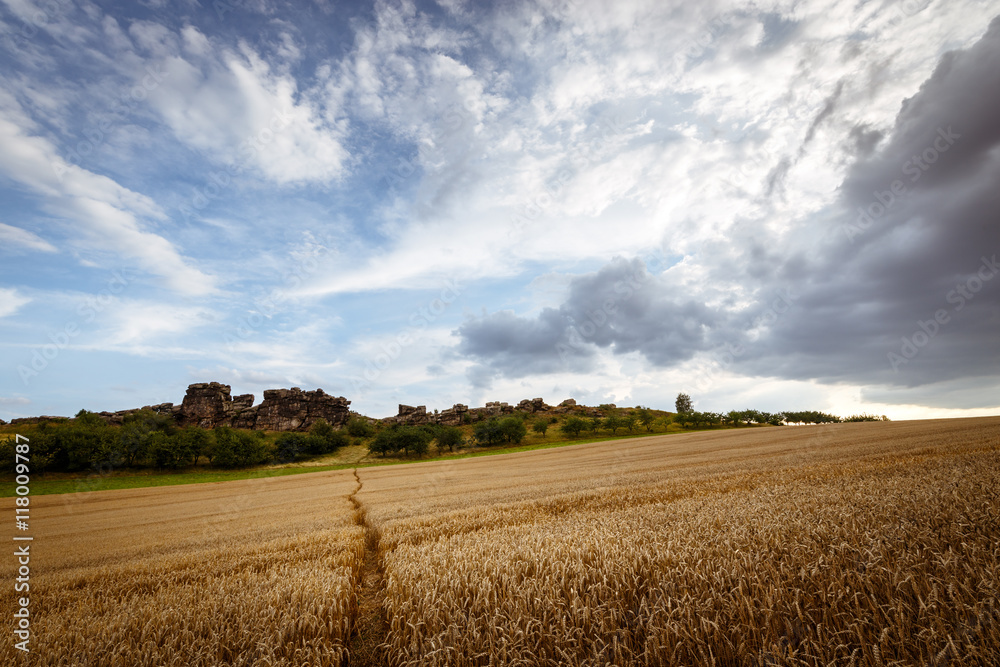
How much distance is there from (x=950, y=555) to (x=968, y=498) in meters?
2.40

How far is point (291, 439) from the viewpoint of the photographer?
302 feet

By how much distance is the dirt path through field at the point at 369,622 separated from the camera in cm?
409

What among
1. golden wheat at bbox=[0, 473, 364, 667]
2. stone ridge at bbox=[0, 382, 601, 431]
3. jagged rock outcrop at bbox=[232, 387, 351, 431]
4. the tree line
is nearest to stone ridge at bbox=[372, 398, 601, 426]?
stone ridge at bbox=[0, 382, 601, 431]

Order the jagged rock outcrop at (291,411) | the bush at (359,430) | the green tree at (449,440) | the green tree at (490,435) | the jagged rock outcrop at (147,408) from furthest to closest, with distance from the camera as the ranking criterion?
the jagged rock outcrop at (291,411) < the jagged rock outcrop at (147,408) < the bush at (359,430) < the green tree at (490,435) < the green tree at (449,440)

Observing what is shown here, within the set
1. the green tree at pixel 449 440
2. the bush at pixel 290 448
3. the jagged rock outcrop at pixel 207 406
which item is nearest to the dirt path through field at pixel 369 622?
the green tree at pixel 449 440

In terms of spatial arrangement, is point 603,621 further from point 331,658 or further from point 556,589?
point 331,658

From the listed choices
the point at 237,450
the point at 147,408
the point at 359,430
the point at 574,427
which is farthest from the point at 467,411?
the point at 147,408

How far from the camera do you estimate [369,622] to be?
5031 mm

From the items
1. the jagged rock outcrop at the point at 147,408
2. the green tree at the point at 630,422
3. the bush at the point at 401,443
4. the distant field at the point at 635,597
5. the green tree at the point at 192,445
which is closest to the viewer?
the distant field at the point at 635,597

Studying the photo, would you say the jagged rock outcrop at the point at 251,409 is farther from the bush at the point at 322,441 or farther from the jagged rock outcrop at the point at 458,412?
the bush at the point at 322,441

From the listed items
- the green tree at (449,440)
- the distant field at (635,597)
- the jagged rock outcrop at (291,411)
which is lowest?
the green tree at (449,440)

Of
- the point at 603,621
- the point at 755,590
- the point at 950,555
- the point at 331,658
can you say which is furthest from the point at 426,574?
the point at 950,555

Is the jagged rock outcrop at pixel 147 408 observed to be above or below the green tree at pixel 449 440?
above

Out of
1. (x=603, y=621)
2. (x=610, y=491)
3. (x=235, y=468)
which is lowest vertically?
(x=235, y=468)
